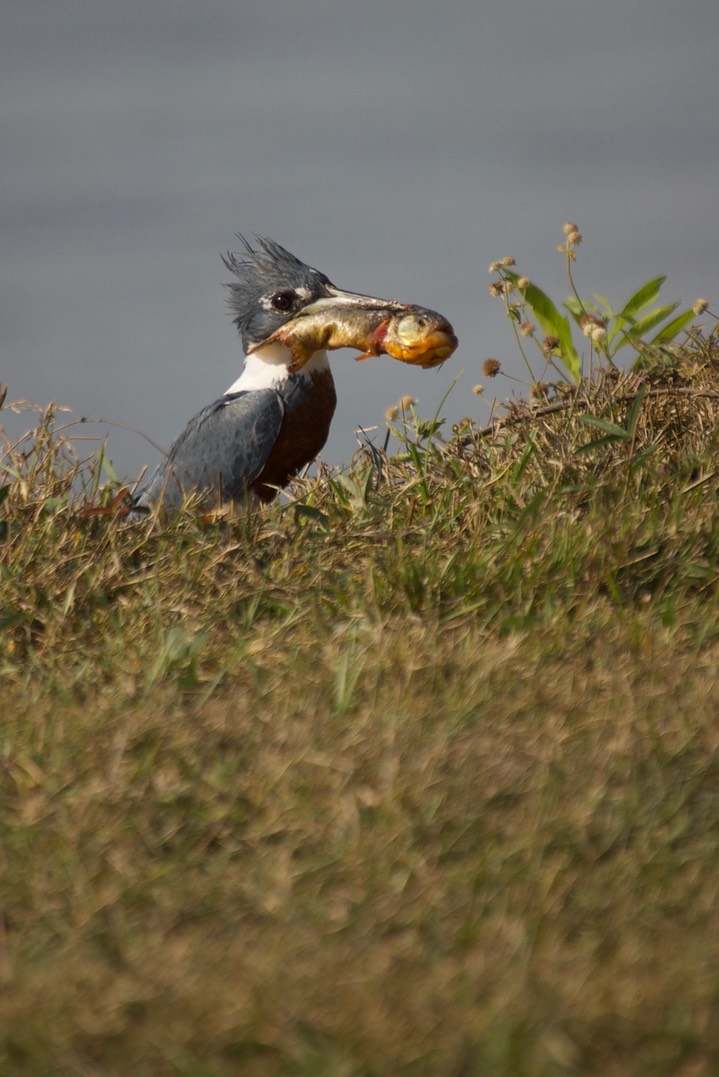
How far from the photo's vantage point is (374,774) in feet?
9.12

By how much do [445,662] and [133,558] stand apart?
129cm

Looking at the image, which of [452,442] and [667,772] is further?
[452,442]

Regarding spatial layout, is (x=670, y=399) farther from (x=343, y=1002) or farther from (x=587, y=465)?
(x=343, y=1002)

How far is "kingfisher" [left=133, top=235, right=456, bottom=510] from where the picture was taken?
196 inches

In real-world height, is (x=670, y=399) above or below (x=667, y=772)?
above

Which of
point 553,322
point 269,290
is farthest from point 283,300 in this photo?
point 553,322

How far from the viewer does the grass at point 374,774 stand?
82.2 inches

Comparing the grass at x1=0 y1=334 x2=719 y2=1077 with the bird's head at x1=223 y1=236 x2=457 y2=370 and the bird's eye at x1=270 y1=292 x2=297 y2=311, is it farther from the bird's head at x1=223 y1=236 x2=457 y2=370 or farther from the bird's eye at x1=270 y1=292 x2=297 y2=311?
the bird's eye at x1=270 y1=292 x2=297 y2=311

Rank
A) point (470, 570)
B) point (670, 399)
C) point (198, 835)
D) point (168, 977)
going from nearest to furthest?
1. point (168, 977)
2. point (198, 835)
3. point (470, 570)
4. point (670, 399)

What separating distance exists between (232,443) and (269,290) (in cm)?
65

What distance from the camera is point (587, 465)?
446 cm

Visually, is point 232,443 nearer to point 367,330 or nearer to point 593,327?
point 367,330

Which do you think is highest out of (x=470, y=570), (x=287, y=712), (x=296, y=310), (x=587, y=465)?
(x=296, y=310)

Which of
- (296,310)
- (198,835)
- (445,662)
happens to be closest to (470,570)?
(445,662)
